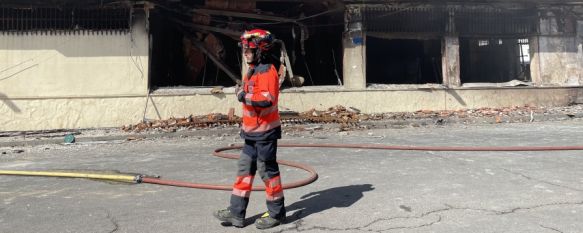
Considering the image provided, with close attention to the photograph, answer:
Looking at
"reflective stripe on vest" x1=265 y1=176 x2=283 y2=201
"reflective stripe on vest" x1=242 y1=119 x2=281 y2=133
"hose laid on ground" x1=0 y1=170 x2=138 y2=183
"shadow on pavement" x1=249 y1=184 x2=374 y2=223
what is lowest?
"shadow on pavement" x1=249 y1=184 x2=374 y2=223

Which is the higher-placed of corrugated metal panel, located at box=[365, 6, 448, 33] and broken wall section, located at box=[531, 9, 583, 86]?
corrugated metal panel, located at box=[365, 6, 448, 33]

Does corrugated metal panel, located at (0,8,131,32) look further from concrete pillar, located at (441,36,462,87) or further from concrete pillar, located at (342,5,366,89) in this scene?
concrete pillar, located at (441,36,462,87)

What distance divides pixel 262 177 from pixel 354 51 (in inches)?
366

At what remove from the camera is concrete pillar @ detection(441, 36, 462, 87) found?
12773mm

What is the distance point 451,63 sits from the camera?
1282 centimetres

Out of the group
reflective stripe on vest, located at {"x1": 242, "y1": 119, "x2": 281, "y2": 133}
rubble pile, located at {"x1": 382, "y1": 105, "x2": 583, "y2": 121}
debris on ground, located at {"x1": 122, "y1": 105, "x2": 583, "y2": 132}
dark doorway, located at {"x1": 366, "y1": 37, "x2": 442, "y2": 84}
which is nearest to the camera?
reflective stripe on vest, located at {"x1": 242, "y1": 119, "x2": 281, "y2": 133}

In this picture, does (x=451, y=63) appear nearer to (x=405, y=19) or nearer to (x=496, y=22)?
(x=405, y=19)

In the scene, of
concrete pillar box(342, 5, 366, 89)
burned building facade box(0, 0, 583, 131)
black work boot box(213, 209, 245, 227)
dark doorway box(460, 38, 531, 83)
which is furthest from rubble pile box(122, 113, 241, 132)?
dark doorway box(460, 38, 531, 83)

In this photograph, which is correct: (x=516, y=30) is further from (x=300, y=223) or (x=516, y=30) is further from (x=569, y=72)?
(x=300, y=223)

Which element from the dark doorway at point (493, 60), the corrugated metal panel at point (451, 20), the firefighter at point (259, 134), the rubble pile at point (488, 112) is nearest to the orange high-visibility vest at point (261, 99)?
the firefighter at point (259, 134)

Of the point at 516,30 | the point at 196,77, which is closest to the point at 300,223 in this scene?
the point at 196,77

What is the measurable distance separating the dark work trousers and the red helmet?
33.4 inches

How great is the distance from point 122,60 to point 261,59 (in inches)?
350

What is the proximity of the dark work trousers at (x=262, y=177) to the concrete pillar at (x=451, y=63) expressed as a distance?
1056 centimetres
